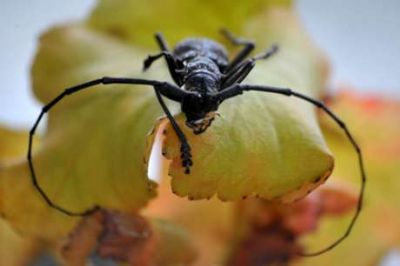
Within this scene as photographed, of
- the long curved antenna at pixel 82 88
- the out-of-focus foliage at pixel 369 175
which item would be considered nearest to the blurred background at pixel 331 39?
the out-of-focus foliage at pixel 369 175

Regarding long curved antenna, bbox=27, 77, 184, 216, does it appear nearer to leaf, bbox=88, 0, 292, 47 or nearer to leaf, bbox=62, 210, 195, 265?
leaf, bbox=62, 210, 195, 265

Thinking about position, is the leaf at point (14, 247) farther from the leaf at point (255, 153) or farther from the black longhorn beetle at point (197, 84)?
the leaf at point (255, 153)

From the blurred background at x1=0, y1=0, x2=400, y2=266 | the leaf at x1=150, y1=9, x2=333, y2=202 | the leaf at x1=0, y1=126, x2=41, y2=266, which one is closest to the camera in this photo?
the leaf at x1=150, y1=9, x2=333, y2=202

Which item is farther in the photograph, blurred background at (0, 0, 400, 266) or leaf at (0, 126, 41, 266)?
blurred background at (0, 0, 400, 266)

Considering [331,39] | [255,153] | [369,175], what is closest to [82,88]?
[255,153]

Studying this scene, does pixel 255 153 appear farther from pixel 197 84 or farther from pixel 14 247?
pixel 14 247

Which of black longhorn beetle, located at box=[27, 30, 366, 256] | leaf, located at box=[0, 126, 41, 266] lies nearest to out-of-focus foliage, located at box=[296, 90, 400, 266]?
black longhorn beetle, located at box=[27, 30, 366, 256]

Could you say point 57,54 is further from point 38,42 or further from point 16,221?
point 16,221

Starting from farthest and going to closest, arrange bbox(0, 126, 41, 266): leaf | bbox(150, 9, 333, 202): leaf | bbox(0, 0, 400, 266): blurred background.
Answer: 1. bbox(0, 0, 400, 266): blurred background
2. bbox(0, 126, 41, 266): leaf
3. bbox(150, 9, 333, 202): leaf
